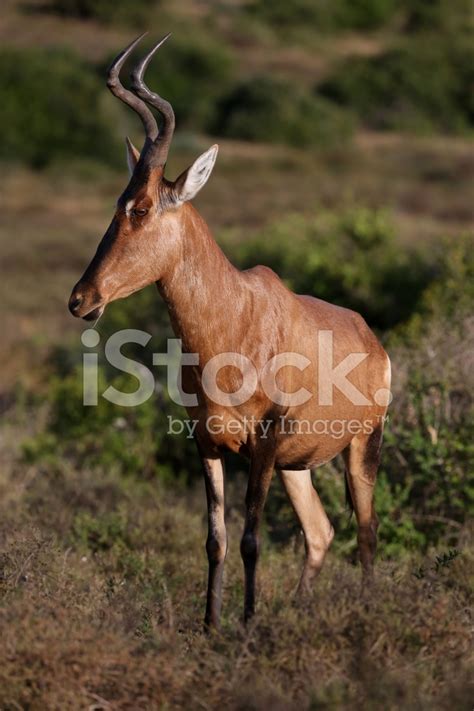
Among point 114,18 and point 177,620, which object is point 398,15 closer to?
point 114,18

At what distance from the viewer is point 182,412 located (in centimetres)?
1180

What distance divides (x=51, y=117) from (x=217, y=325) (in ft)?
98.4

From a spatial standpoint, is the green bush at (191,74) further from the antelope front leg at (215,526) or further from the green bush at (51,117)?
the antelope front leg at (215,526)

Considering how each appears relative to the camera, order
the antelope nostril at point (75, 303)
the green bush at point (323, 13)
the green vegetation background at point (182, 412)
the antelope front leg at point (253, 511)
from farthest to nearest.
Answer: the green bush at point (323, 13) < the antelope front leg at point (253, 511) < the antelope nostril at point (75, 303) < the green vegetation background at point (182, 412)

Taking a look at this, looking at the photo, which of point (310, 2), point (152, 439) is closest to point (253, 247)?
point (152, 439)

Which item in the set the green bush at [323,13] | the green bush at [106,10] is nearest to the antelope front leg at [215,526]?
the green bush at [106,10]

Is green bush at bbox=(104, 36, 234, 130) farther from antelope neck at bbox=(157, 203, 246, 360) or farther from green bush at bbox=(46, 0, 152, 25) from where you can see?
antelope neck at bbox=(157, 203, 246, 360)

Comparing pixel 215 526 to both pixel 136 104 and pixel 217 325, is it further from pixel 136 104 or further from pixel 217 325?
pixel 136 104

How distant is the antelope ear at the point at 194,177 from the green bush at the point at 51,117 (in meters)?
28.2

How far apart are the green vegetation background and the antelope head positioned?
4.34 feet

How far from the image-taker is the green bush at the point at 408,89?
1700 inches

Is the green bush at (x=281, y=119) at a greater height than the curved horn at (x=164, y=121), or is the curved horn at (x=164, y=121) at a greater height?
the curved horn at (x=164, y=121)

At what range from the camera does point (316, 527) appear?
309 inches

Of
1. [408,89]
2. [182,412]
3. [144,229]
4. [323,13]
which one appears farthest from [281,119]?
[144,229]
